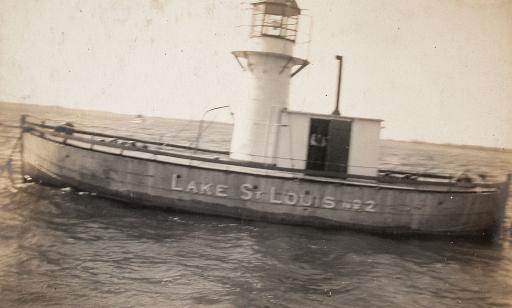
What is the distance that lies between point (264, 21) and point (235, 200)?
22.0 feet

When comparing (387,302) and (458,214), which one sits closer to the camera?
(387,302)

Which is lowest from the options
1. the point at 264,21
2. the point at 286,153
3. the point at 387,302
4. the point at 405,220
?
the point at 387,302

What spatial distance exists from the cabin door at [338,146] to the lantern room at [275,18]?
3.69 m

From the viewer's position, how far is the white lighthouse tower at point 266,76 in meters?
14.7

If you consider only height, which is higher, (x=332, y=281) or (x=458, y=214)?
(x=458, y=214)

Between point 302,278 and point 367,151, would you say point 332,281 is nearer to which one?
point 302,278

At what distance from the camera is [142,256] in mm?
10984

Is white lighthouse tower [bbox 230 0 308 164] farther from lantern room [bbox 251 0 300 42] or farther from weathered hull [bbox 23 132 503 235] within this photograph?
weathered hull [bbox 23 132 503 235]

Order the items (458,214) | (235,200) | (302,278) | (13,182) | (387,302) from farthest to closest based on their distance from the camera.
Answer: (13,182)
(458,214)
(235,200)
(302,278)
(387,302)

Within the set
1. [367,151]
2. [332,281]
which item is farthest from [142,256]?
[367,151]

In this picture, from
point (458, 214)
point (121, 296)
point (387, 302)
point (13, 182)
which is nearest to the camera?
point (121, 296)

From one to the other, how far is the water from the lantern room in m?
7.13

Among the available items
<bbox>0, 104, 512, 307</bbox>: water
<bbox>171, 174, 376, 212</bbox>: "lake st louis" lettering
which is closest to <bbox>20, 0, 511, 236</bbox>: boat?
<bbox>171, 174, 376, 212</bbox>: "lake st louis" lettering

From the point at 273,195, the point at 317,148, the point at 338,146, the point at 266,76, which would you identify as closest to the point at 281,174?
the point at 273,195
